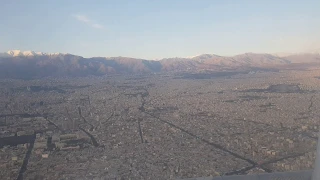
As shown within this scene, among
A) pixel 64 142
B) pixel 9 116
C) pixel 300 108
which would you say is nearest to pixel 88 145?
pixel 64 142

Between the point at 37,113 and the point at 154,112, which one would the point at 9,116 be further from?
the point at 154,112

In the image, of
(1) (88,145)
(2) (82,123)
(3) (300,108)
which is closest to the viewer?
(1) (88,145)

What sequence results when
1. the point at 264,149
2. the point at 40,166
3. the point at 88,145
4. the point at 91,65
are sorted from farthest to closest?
the point at 91,65 → the point at 88,145 → the point at 264,149 → the point at 40,166

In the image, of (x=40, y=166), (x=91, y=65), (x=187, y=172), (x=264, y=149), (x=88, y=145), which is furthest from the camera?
(x=91, y=65)

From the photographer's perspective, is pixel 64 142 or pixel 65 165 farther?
pixel 64 142

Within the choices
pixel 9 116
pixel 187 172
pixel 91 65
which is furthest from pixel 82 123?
pixel 91 65

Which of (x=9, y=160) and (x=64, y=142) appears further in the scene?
(x=64, y=142)

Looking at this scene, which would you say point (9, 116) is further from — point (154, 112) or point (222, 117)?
point (222, 117)

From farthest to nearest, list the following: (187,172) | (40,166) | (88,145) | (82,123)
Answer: (82,123), (88,145), (40,166), (187,172)

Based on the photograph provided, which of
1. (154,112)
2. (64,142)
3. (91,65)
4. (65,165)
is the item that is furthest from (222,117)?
(91,65)
